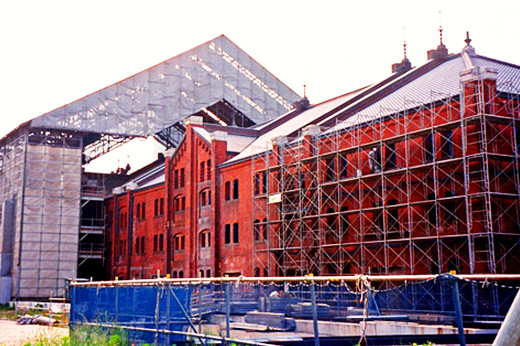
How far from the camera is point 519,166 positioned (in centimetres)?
2880

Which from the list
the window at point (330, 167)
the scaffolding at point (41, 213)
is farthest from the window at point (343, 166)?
the scaffolding at point (41, 213)

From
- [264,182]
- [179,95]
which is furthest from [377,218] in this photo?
[179,95]

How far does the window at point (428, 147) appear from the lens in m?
30.7

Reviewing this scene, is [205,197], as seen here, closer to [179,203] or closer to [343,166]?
[179,203]

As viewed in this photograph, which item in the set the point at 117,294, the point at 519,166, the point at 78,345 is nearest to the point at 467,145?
the point at 519,166

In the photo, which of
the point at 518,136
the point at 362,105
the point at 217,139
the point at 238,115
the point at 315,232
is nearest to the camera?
the point at 518,136

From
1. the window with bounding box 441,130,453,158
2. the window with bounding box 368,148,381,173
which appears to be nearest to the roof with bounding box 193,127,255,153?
the window with bounding box 368,148,381,173

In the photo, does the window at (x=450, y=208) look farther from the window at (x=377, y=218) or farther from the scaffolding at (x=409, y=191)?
the window at (x=377, y=218)

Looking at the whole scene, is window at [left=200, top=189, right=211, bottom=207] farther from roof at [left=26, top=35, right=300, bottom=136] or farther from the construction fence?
the construction fence

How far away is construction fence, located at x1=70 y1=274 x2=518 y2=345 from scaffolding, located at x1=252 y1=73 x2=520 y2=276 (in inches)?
78.2

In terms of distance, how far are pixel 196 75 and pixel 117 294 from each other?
4591 centimetres

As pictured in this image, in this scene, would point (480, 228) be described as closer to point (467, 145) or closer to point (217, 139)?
point (467, 145)

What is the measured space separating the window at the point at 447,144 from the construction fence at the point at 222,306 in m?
6.70

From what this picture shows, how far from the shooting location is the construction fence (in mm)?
12500
